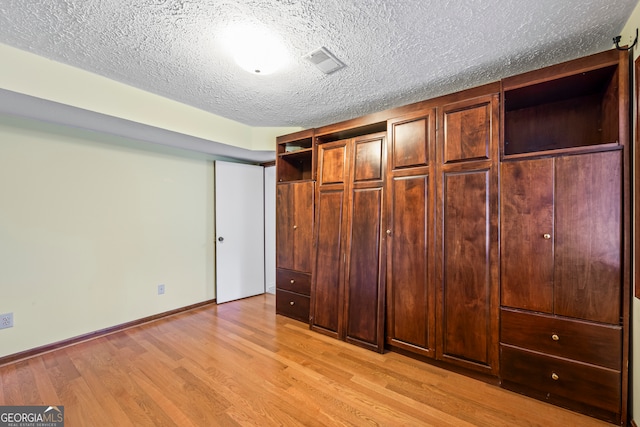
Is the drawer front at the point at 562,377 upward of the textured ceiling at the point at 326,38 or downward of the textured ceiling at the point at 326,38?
downward

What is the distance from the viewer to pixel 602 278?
1.63 metres

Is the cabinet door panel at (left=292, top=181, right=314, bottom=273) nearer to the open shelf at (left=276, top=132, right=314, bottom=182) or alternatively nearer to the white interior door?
the open shelf at (left=276, top=132, right=314, bottom=182)

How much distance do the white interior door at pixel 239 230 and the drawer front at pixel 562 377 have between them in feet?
11.0

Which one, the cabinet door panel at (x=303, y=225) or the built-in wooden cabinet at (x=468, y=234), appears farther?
the cabinet door panel at (x=303, y=225)

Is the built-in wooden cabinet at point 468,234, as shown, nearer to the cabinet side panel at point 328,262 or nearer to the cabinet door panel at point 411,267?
the cabinet door panel at point 411,267

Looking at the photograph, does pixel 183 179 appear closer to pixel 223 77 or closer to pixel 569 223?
pixel 223 77

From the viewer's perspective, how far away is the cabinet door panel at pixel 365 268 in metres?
2.52

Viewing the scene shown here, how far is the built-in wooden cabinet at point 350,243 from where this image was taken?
100 inches

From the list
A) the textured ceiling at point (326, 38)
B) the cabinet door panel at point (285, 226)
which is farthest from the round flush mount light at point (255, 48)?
the cabinet door panel at point (285, 226)

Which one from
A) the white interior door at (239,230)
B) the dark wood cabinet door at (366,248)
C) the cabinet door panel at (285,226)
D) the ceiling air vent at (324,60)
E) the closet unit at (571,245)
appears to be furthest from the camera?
the white interior door at (239,230)

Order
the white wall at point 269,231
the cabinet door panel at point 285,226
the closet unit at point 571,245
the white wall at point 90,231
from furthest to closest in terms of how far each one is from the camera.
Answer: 1. the white wall at point 269,231
2. the cabinet door panel at point 285,226
3. the white wall at point 90,231
4. the closet unit at point 571,245

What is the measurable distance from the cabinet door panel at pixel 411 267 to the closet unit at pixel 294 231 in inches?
40.8
